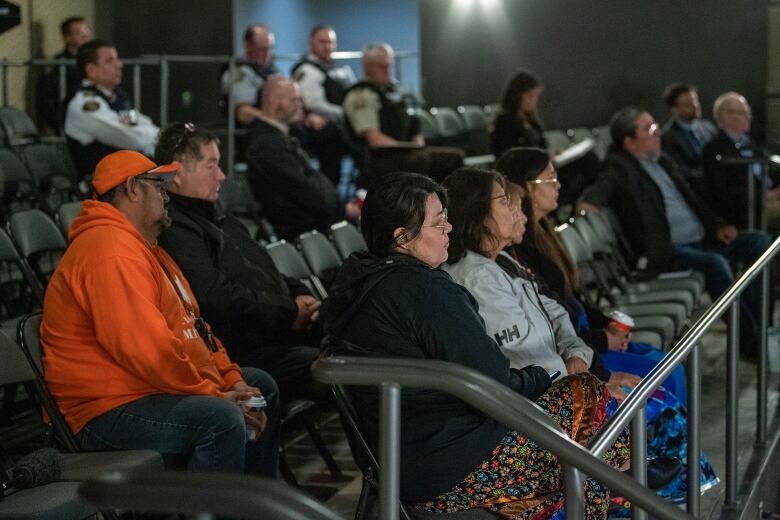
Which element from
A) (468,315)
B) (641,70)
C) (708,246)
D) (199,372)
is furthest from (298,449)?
(641,70)

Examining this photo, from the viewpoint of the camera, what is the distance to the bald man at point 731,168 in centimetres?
785

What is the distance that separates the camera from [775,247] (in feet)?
14.1

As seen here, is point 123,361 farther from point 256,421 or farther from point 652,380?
point 652,380

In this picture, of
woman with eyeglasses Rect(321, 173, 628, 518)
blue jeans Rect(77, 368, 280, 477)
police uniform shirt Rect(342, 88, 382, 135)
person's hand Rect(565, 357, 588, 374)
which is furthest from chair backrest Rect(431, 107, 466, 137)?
woman with eyeglasses Rect(321, 173, 628, 518)

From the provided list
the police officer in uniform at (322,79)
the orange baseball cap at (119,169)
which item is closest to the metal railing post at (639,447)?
the orange baseball cap at (119,169)

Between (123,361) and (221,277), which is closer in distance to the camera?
(123,361)

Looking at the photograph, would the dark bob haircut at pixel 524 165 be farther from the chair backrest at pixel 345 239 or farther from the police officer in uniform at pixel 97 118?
the police officer in uniform at pixel 97 118

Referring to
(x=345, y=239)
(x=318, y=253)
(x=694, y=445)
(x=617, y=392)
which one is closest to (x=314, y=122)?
(x=345, y=239)

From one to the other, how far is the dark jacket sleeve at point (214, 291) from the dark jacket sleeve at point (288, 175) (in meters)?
2.07

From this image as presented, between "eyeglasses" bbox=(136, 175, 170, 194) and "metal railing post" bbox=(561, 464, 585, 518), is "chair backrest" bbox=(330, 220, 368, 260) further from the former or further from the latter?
"metal railing post" bbox=(561, 464, 585, 518)

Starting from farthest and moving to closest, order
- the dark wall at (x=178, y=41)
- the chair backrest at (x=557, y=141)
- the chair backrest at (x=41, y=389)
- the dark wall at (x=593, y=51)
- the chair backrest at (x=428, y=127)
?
the dark wall at (x=178, y=41) → the dark wall at (x=593, y=51) → the chair backrest at (x=428, y=127) → the chair backrest at (x=557, y=141) → the chair backrest at (x=41, y=389)

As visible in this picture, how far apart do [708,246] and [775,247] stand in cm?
320

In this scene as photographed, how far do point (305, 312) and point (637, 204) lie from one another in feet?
9.81

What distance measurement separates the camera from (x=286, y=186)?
648cm
